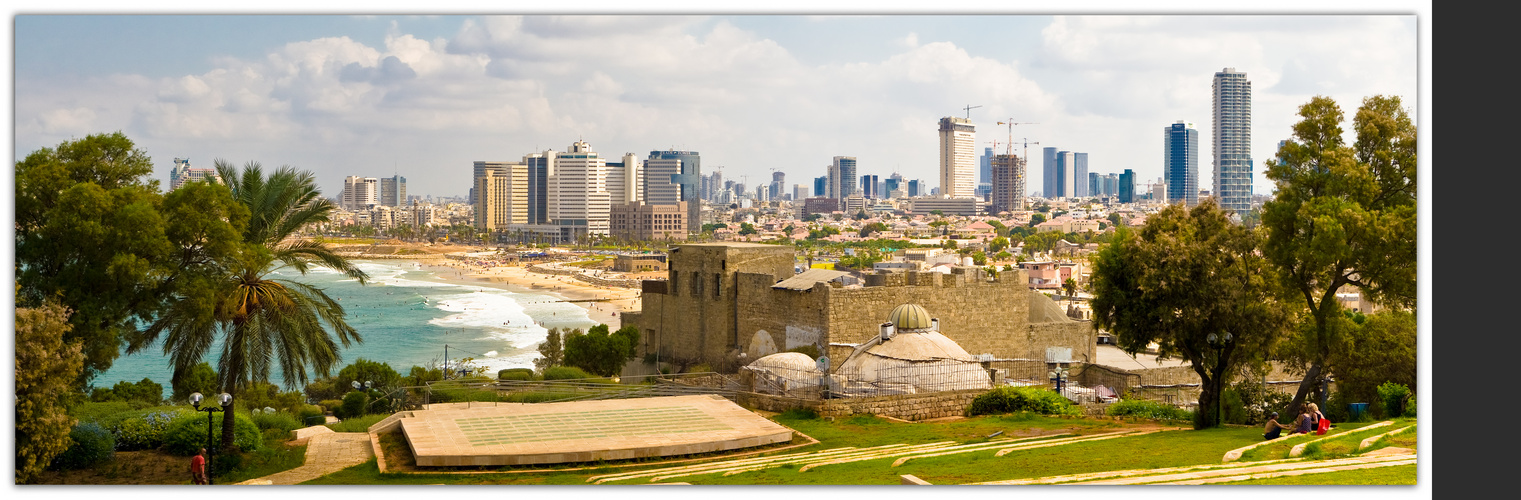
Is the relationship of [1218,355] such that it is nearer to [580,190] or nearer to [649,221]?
[649,221]

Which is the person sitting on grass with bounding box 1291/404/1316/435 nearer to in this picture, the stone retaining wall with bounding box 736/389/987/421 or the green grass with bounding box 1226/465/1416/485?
the green grass with bounding box 1226/465/1416/485

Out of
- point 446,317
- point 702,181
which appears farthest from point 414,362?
point 702,181

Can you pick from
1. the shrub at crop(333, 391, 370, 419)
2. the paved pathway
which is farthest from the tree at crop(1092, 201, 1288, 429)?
the shrub at crop(333, 391, 370, 419)

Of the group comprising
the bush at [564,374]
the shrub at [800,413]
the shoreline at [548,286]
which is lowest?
the shoreline at [548,286]

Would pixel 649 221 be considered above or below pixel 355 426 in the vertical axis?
above

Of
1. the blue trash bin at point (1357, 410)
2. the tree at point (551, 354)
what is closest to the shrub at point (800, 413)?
the blue trash bin at point (1357, 410)

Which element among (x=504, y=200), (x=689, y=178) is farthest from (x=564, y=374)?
(x=504, y=200)

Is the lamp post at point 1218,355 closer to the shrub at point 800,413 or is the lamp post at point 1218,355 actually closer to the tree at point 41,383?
the shrub at point 800,413

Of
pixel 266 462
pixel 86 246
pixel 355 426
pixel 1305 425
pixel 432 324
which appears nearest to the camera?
pixel 86 246
